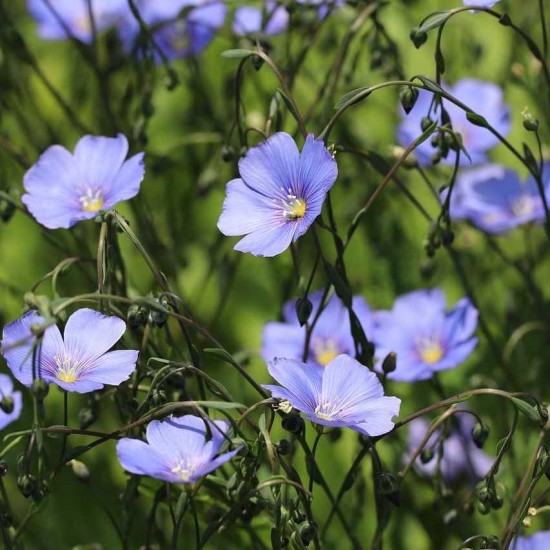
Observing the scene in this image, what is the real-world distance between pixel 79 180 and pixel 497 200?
0.98 meters

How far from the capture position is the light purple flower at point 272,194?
1536mm

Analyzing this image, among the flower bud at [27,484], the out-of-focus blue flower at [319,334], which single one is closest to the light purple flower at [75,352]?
the flower bud at [27,484]

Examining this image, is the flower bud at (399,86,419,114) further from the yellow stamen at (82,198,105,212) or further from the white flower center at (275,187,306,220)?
the yellow stamen at (82,198,105,212)

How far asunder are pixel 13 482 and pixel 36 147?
0.80 meters

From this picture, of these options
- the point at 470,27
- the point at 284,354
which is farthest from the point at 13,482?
the point at 470,27

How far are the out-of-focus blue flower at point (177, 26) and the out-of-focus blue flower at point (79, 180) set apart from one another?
2.25 feet

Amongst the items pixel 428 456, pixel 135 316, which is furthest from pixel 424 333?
pixel 135 316

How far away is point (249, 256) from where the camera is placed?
2.66 metres

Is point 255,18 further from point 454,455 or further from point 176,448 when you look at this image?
point 176,448

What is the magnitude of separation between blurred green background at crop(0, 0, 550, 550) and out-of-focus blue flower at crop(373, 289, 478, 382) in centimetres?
7

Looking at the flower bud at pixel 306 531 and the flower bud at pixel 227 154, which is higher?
the flower bud at pixel 227 154

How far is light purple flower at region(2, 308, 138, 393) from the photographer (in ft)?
4.76

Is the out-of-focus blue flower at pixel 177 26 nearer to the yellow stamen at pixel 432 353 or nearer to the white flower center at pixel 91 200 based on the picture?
the white flower center at pixel 91 200

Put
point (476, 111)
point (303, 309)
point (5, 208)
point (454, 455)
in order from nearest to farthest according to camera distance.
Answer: point (303, 309) < point (5, 208) < point (454, 455) < point (476, 111)
